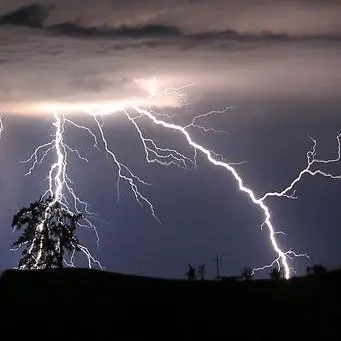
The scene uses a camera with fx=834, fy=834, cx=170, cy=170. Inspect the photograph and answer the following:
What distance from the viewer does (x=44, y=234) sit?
2594cm

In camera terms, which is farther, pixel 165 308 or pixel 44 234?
pixel 44 234

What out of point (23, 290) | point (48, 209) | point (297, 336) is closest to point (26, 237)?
point (48, 209)

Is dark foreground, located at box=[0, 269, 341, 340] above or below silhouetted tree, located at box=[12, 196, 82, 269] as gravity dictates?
below

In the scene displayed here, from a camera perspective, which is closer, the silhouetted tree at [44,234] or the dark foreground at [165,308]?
the dark foreground at [165,308]

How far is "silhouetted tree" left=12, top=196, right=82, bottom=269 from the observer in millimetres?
25609

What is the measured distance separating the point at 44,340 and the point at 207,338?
1.94 metres

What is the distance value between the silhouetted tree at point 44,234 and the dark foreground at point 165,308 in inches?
575

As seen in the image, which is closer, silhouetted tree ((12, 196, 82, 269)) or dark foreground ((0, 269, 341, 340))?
dark foreground ((0, 269, 341, 340))

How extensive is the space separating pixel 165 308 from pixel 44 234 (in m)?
16.2

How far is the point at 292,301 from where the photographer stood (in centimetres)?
1035

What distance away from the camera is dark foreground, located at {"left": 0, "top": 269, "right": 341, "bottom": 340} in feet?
32.6

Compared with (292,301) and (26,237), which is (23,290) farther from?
(26,237)

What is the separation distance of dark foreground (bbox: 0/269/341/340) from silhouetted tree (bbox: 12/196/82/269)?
14593 millimetres

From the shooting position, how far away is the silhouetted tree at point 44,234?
84.0 feet
